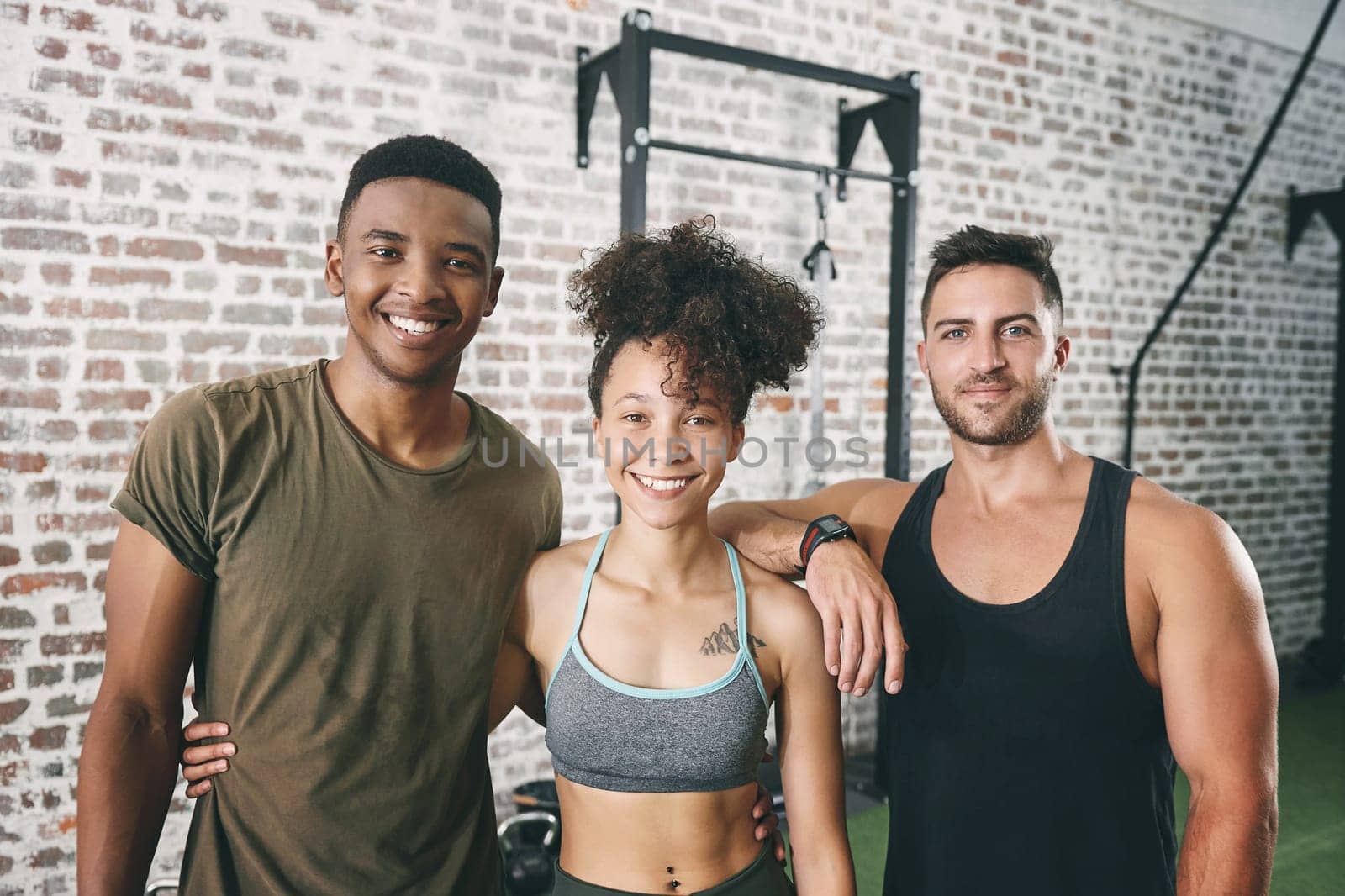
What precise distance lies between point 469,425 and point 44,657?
1.74m

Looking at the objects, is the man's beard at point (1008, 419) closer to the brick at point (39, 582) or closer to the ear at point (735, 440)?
the ear at point (735, 440)

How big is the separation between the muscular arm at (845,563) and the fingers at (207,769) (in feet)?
3.16

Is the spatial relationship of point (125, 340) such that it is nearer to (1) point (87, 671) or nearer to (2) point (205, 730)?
(1) point (87, 671)

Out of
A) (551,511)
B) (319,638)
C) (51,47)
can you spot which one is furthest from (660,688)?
(51,47)

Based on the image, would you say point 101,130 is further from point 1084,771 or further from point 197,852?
point 1084,771

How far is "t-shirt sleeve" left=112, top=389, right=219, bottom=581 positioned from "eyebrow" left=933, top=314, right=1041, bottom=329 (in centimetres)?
130

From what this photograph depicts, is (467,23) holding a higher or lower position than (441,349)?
higher

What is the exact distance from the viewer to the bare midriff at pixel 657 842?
1.52 meters

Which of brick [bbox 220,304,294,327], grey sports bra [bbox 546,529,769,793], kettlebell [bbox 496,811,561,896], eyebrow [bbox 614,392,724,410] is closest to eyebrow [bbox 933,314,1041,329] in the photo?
eyebrow [bbox 614,392,724,410]

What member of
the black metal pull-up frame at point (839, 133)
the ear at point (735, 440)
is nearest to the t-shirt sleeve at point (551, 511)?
the ear at point (735, 440)

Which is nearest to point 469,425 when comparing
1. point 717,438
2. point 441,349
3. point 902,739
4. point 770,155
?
point 441,349

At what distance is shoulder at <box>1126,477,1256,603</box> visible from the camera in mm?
1555

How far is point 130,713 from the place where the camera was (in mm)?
1494

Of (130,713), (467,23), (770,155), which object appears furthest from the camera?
(770,155)
